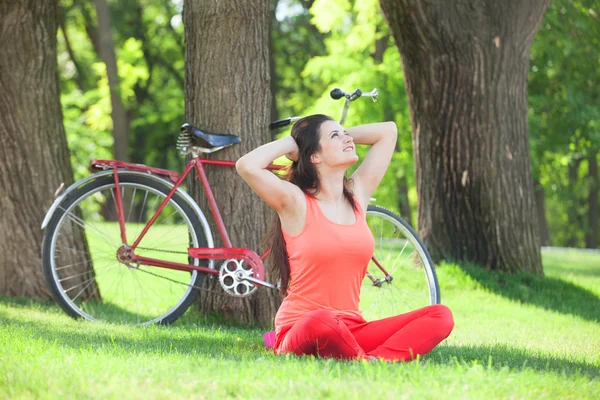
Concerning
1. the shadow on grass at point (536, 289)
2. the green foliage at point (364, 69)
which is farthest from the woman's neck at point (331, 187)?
the green foliage at point (364, 69)

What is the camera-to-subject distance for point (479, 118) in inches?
342

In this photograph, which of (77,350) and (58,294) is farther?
(58,294)

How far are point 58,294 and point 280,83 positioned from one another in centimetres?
2287

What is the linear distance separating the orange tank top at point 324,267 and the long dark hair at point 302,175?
11 centimetres

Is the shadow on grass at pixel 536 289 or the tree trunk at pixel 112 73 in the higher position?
the tree trunk at pixel 112 73

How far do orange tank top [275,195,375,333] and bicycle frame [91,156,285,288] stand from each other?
0.95 m

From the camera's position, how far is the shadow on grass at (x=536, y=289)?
809 cm

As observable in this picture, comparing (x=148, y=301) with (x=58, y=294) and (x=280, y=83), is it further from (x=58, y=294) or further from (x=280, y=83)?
(x=280, y=83)

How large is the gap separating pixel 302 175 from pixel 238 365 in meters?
1.20

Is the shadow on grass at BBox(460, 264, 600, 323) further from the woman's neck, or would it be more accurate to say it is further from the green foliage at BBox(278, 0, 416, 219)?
the green foliage at BBox(278, 0, 416, 219)

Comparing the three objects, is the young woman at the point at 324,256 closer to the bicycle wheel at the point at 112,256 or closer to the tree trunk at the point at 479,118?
the bicycle wheel at the point at 112,256

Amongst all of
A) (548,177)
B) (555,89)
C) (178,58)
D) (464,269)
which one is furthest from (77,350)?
(178,58)

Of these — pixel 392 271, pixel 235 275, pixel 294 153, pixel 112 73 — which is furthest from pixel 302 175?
pixel 112 73

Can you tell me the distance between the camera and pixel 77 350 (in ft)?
14.2
